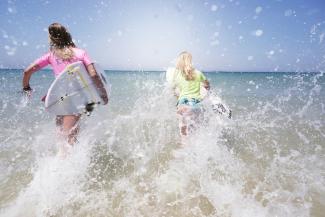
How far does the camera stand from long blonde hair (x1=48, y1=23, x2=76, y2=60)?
3707 millimetres

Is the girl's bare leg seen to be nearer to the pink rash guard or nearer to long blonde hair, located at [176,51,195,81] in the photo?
the pink rash guard

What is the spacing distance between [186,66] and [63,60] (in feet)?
7.38

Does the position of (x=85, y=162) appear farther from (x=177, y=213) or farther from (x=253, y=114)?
(x=253, y=114)

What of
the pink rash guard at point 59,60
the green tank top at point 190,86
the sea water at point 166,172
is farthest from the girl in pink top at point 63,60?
the green tank top at point 190,86

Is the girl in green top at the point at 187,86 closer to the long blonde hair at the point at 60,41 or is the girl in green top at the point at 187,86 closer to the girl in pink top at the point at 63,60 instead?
the girl in pink top at the point at 63,60

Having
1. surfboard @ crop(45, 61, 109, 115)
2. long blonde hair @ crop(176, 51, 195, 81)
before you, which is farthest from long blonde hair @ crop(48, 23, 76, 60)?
long blonde hair @ crop(176, 51, 195, 81)

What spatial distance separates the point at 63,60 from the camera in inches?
150

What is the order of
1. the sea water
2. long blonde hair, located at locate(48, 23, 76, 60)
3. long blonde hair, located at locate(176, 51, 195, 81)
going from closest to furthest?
the sea water, long blonde hair, located at locate(48, 23, 76, 60), long blonde hair, located at locate(176, 51, 195, 81)

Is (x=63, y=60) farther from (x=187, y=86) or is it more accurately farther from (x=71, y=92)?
(x=187, y=86)

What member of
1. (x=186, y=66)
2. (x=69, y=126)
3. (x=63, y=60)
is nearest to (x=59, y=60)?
(x=63, y=60)

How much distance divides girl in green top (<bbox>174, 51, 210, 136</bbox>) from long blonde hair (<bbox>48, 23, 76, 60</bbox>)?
2.15 m

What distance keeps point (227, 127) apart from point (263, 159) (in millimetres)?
2326

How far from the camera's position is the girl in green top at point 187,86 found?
510 centimetres

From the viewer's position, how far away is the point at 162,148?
5719 millimetres
